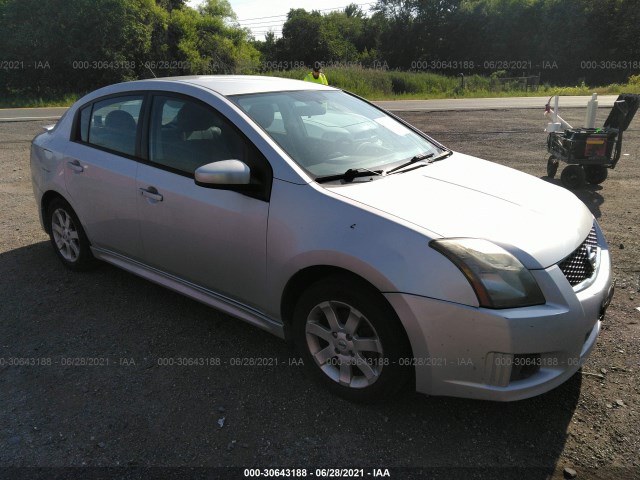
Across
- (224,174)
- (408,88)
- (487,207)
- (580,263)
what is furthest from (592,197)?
(408,88)

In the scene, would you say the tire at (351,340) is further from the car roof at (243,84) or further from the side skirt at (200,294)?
the car roof at (243,84)

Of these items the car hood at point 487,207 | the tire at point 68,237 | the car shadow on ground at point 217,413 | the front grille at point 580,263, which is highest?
the car hood at point 487,207

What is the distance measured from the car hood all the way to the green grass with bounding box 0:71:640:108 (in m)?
25.0

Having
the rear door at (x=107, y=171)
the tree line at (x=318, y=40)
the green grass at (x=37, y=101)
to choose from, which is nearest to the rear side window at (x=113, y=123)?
the rear door at (x=107, y=171)

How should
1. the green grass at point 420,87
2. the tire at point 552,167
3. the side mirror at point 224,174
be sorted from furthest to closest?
1. the green grass at point 420,87
2. the tire at point 552,167
3. the side mirror at point 224,174

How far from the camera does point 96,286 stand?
14.3 ft

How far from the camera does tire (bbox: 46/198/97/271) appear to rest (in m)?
4.37

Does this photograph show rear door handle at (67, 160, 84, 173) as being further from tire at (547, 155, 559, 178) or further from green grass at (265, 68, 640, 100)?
green grass at (265, 68, 640, 100)

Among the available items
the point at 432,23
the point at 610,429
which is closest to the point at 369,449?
the point at 610,429

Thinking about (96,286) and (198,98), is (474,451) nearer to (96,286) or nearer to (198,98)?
(198,98)

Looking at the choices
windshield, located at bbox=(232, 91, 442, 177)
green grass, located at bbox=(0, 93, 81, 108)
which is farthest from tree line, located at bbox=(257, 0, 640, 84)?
windshield, located at bbox=(232, 91, 442, 177)

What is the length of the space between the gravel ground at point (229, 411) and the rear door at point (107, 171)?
571mm

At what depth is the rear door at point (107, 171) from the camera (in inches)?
146

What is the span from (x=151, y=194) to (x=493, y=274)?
228cm
